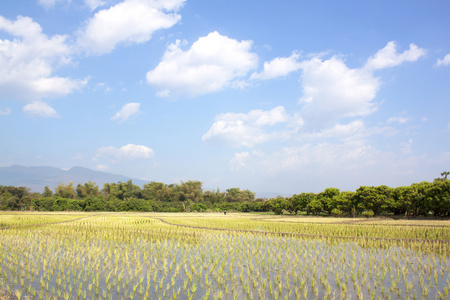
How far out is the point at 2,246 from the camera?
36.3 ft

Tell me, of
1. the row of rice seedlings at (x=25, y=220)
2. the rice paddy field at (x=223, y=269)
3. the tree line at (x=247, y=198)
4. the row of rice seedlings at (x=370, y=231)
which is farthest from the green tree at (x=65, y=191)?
the rice paddy field at (x=223, y=269)

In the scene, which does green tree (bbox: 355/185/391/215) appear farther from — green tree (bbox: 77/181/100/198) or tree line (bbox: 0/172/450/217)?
green tree (bbox: 77/181/100/198)

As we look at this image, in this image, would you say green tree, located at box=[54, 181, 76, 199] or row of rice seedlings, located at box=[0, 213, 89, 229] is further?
green tree, located at box=[54, 181, 76, 199]

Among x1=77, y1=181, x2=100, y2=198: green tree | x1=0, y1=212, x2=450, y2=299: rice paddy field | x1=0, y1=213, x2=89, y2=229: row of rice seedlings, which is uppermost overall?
x1=77, y1=181, x2=100, y2=198: green tree

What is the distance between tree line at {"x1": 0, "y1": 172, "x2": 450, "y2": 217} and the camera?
27609mm

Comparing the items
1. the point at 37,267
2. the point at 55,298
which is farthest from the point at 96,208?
the point at 55,298

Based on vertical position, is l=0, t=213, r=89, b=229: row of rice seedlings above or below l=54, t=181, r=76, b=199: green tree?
below

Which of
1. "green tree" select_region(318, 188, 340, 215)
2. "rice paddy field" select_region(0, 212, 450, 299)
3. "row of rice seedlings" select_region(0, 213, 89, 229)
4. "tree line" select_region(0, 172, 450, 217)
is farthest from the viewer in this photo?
"green tree" select_region(318, 188, 340, 215)

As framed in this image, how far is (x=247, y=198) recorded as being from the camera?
8194cm

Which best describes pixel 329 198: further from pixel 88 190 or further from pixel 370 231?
pixel 88 190

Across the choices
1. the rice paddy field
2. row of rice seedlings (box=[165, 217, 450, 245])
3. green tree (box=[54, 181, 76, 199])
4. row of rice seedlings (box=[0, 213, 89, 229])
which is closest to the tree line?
green tree (box=[54, 181, 76, 199])

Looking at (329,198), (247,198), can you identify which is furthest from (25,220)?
(247,198)

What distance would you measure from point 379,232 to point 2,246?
1698 centimetres

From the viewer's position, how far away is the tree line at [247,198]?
27609 millimetres
